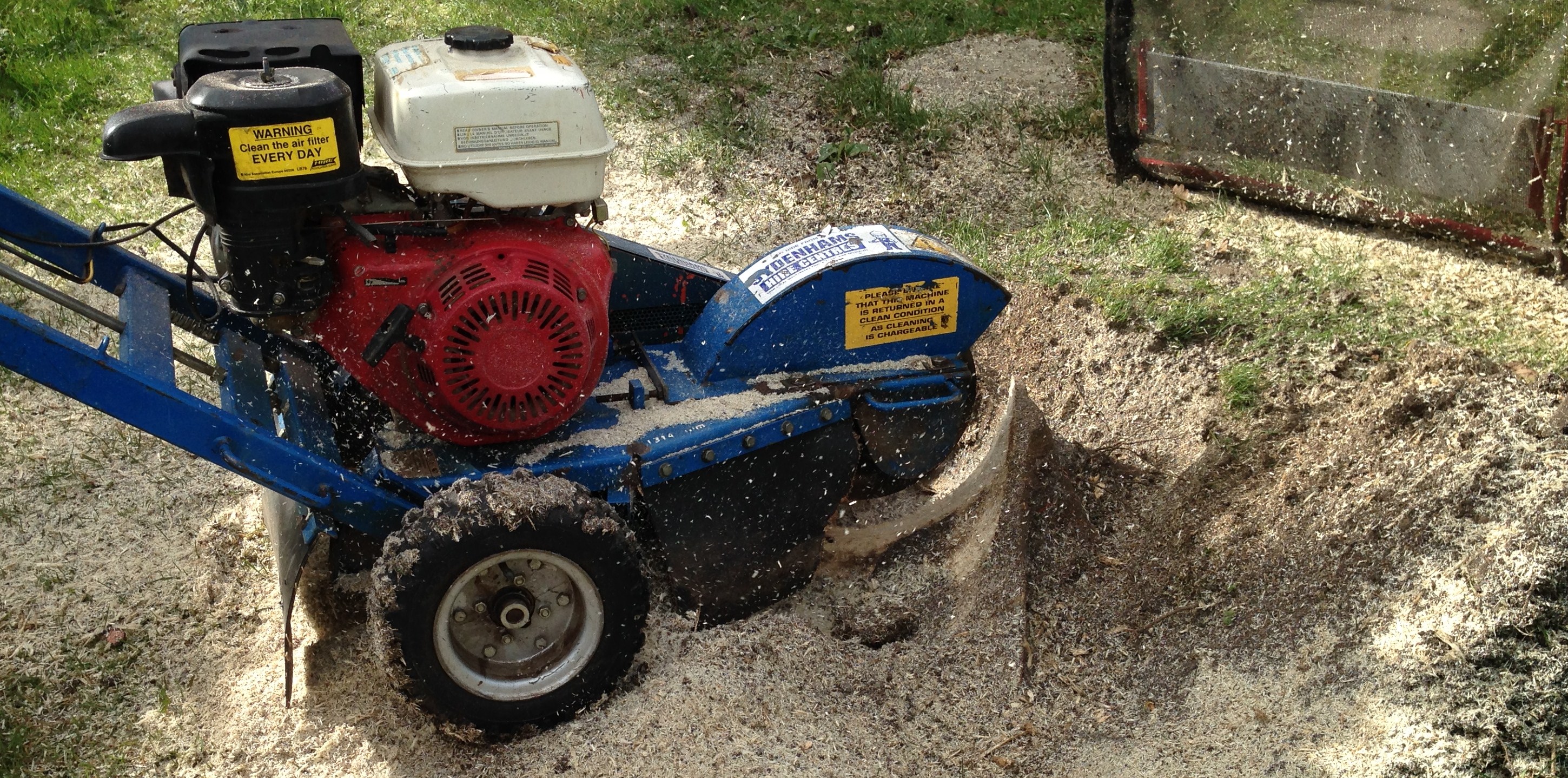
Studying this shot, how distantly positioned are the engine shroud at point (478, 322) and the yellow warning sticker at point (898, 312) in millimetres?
659

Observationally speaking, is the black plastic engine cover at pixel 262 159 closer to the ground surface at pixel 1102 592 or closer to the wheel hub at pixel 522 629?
the wheel hub at pixel 522 629

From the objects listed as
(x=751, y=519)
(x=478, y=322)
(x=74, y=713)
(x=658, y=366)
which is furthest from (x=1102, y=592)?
(x=74, y=713)

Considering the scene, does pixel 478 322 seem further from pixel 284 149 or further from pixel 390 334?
pixel 284 149

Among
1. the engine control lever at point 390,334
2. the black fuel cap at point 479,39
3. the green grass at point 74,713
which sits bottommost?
the green grass at point 74,713

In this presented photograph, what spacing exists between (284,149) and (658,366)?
3.64 ft

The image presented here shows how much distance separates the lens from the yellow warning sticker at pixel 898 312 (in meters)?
3.18

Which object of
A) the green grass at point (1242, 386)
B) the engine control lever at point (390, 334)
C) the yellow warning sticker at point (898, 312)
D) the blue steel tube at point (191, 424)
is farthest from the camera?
the green grass at point (1242, 386)

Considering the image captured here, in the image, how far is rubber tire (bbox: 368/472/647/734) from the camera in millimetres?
2588

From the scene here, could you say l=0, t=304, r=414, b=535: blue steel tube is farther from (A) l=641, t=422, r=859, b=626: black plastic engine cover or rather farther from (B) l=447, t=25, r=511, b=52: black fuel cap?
(B) l=447, t=25, r=511, b=52: black fuel cap

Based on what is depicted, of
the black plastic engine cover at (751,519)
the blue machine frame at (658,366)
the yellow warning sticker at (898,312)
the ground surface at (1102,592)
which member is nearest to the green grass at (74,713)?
the ground surface at (1102,592)

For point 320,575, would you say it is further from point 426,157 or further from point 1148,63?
point 1148,63

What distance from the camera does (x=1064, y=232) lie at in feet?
15.2

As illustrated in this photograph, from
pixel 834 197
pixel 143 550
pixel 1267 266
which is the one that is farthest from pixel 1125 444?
pixel 143 550

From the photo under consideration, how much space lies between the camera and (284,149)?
2432 millimetres
